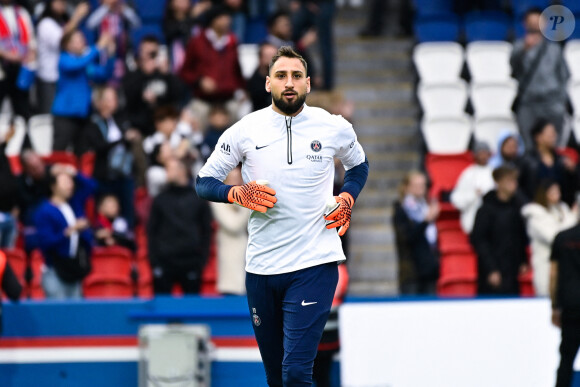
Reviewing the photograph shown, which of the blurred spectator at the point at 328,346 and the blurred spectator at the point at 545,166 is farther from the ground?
the blurred spectator at the point at 545,166

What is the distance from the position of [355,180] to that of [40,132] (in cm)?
792

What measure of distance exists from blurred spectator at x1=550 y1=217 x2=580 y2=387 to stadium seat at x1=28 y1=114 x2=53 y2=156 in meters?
6.95

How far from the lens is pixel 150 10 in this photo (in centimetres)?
1569

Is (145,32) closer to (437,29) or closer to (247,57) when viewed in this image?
(247,57)

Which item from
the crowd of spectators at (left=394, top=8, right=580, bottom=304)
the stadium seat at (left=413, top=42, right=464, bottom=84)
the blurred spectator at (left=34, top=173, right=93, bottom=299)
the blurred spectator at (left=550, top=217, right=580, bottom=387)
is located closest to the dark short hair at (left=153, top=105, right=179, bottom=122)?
the blurred spectator at (left=34, top=173, right=93, bottom=299)

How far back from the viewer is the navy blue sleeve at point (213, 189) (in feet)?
19.6

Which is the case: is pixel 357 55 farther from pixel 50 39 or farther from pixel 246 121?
pixel 246 121

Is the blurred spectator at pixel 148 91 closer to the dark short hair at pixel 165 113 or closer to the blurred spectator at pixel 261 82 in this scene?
the dark short hair at pixel 165 113

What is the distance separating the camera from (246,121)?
618 centimetres

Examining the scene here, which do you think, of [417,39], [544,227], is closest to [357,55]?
[417,39]

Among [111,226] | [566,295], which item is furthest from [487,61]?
[566,295]

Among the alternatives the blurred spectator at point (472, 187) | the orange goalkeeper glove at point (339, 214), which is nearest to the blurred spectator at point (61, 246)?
the blurred spectator at point (472, 187)

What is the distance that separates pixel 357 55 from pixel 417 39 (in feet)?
2.80

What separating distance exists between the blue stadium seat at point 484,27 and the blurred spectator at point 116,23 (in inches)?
186
